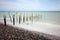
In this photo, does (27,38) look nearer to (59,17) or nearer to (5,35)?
(5,35)

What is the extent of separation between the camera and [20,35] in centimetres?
133

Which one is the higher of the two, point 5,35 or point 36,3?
point 36,3

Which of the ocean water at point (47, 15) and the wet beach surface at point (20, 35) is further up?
the ocean water at point (47, 15)

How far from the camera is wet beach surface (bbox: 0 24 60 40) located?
130 cm

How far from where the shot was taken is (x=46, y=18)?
1309 mm

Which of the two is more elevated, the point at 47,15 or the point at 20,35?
the point at 47,15

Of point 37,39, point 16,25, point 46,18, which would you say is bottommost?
point 37,39

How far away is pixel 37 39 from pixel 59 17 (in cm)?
46

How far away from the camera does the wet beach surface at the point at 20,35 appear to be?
4.27 feet

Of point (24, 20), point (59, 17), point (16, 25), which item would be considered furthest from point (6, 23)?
point (59, 17)

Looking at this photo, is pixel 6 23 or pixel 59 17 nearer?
pixel 59 17

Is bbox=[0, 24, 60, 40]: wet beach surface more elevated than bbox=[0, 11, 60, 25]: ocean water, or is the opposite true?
bbox=[0, 11, 60, 25]: ocean water

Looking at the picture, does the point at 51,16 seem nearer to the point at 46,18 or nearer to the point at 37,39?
the point at 46,18

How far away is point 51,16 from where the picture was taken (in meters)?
1.28
